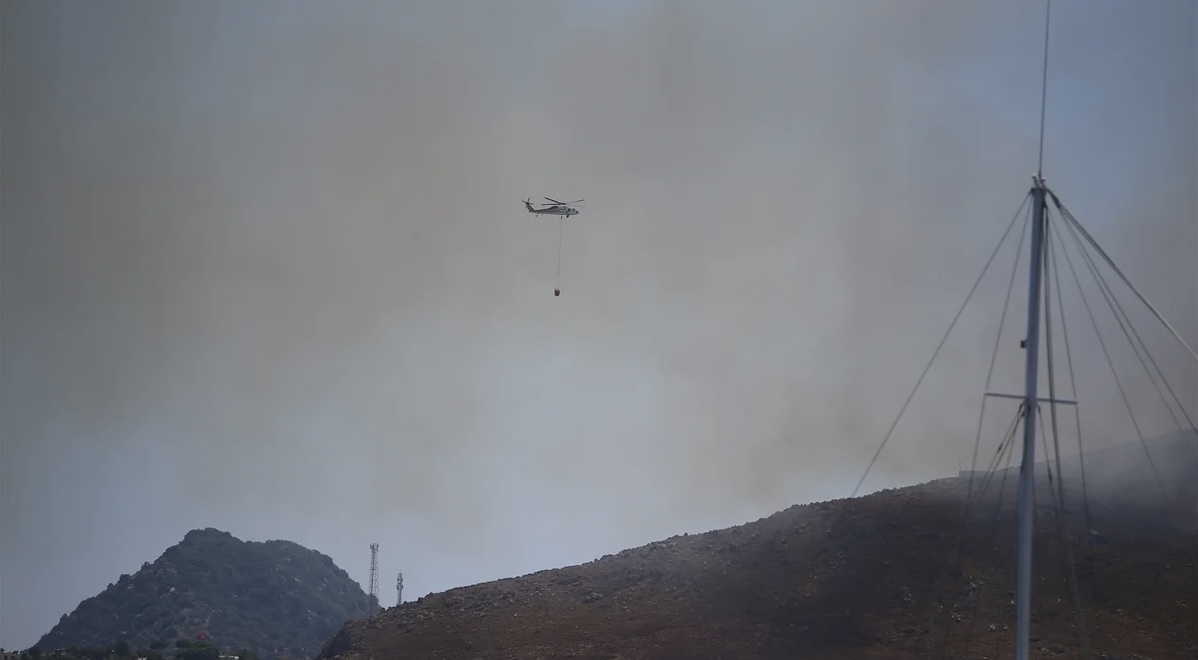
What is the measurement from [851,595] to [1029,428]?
4814 centimetres

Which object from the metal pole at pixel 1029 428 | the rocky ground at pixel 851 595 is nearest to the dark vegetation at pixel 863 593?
the rocky ground at pixel 851 595

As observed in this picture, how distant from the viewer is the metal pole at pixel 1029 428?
1570 inches

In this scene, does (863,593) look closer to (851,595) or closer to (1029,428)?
(851,595)

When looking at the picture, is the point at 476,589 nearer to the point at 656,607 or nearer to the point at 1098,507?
the point at 656,607

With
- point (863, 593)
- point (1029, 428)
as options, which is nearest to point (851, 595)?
point (863, 593)

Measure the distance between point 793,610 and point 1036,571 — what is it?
1771cm

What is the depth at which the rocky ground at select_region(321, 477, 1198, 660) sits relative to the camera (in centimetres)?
7669

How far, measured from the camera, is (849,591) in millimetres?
85562

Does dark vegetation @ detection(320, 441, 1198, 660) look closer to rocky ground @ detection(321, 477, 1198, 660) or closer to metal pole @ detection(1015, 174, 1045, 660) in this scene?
rocky ground @ detection(321, 477, 1198, 660)

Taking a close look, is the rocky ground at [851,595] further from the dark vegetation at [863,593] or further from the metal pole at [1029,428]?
the metal pole at [1029,428]

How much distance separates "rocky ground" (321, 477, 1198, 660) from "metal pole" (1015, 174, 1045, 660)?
1389 inches

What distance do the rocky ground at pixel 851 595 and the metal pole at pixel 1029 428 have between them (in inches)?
1389

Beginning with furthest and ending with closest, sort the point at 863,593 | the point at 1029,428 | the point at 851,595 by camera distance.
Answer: the point at 851,595
the point at 863,593
the point at 1029,428

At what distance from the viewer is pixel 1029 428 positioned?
39.8m
